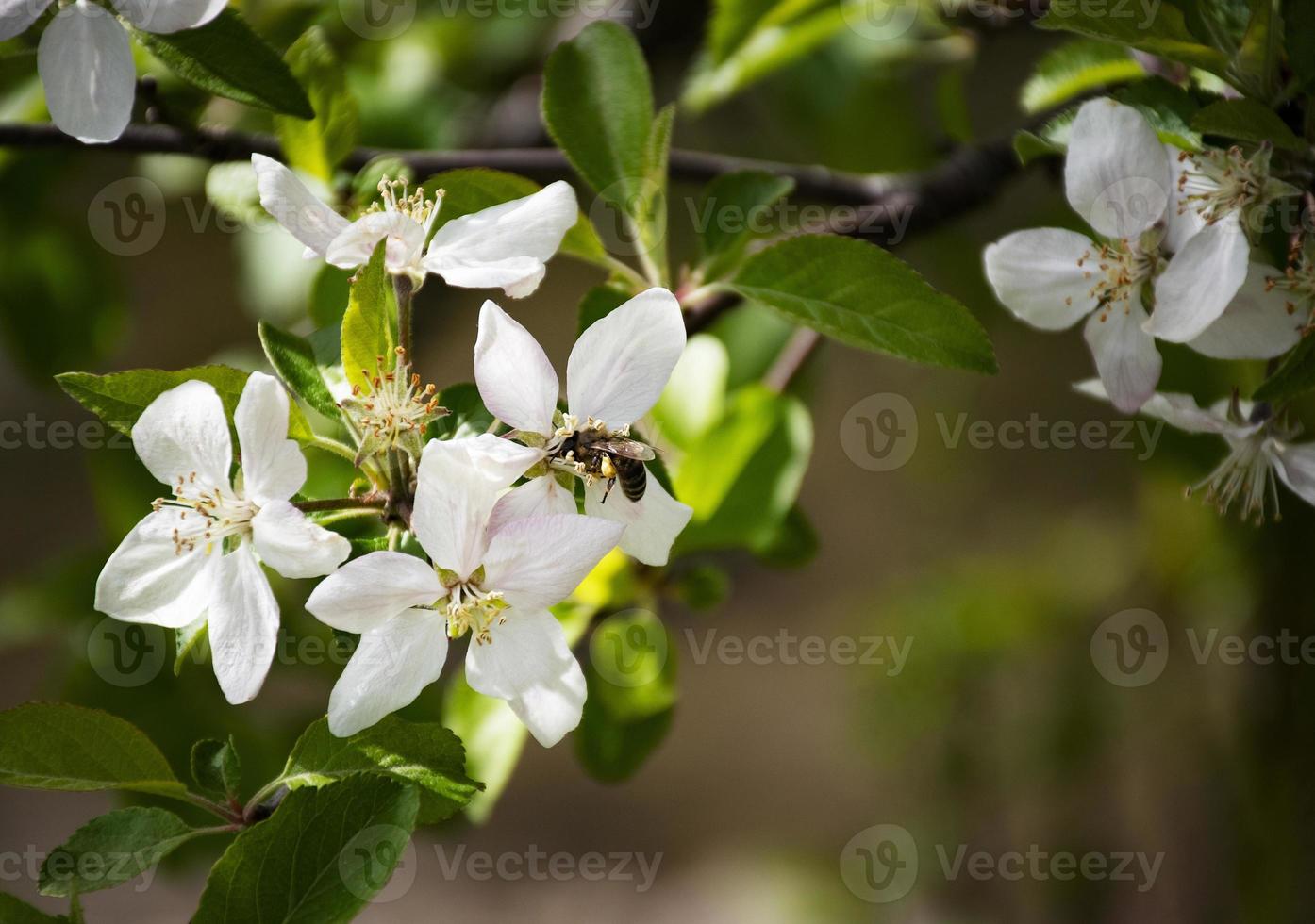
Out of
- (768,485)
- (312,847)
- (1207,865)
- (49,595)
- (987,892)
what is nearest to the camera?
(312,847)

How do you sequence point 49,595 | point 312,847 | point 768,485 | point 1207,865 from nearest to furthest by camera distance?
point 312,847, point 768,485, point 49,595, point 1207,865

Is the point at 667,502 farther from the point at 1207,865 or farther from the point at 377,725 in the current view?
the point at 1207,865

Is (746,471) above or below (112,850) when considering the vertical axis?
below

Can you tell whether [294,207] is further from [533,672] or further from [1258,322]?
[1258,322]

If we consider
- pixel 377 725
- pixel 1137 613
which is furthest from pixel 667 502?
pixel 1137 613

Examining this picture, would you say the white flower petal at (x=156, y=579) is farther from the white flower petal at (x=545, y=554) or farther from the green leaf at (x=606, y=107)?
the green leaf at (x=606, y=107)

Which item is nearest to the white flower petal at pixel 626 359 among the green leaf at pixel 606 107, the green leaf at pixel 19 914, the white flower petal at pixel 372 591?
the white flower petal at pixel 372 591

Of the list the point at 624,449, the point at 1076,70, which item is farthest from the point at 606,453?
the point at 1076,70
